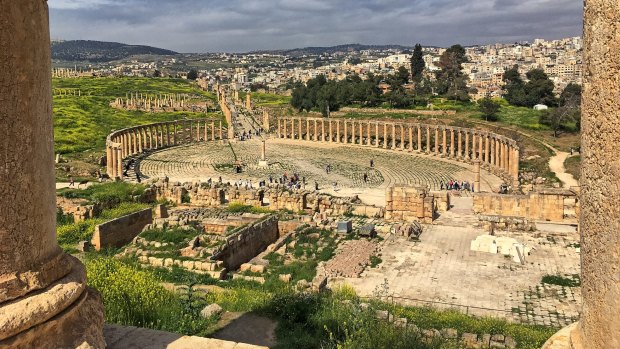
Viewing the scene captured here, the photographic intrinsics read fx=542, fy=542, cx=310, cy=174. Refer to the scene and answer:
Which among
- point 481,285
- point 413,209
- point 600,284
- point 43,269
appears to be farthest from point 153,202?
point 600,284

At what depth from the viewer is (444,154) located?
5803cm

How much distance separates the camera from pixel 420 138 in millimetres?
62344

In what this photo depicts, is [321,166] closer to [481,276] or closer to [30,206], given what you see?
[481,276]

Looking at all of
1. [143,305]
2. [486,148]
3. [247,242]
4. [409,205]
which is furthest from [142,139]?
[143,305]

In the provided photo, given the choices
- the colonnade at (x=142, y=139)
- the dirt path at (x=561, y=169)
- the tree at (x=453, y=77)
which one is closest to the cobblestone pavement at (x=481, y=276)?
the dirt path at (x=561, y=169)

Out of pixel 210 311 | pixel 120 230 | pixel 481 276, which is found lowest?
pixel 481 276

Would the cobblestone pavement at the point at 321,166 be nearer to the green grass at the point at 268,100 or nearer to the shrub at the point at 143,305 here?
the shrub at the point at 143,305

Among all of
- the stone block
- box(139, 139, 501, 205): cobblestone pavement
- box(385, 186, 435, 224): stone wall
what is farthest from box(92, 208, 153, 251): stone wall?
box(139, 139, 501, 205): cobblestone pavement

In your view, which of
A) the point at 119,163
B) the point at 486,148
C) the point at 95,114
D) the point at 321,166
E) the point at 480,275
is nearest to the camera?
the point at 480,275

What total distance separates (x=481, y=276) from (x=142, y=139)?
55.7 metres

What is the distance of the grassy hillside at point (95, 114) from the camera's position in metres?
59.3

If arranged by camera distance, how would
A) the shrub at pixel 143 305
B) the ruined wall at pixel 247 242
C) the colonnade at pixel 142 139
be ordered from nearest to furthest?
1. the shrub at pixel 143 305
2. the ruined wall at pixel 247 242
3. the colonnade at pixel 142 139

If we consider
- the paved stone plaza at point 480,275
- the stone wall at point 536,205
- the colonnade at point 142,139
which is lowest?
the paved stone plaza at point 480,275

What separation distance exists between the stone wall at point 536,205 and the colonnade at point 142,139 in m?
29.5
